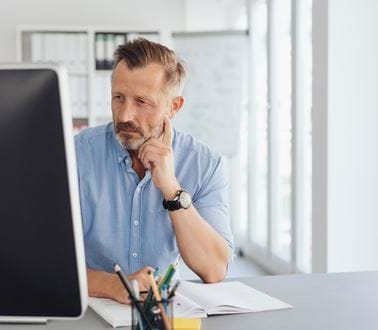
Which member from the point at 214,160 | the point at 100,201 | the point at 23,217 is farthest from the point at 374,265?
the point at 23,217

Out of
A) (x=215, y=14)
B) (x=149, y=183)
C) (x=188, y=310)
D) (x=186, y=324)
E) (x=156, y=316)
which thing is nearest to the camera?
(x=156, y=316)

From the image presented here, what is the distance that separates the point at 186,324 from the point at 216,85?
4329 millimetres

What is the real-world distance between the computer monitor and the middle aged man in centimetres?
81

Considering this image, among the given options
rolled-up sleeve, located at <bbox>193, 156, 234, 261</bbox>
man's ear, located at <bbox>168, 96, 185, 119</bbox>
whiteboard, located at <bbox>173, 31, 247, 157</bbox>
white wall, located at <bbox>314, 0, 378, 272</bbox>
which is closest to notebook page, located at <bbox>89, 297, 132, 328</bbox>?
rolled-up sleeve, located at <bbox>193, 156, 234, 261</bbox>

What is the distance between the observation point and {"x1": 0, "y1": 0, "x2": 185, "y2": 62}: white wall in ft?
18.3

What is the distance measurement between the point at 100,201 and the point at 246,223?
13.7 feet

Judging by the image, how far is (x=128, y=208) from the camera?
1809 millimetres

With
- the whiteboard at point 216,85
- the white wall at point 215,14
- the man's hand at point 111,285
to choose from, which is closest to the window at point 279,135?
the whiteboard at point 216,85

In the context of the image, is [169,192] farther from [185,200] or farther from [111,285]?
[111,285]

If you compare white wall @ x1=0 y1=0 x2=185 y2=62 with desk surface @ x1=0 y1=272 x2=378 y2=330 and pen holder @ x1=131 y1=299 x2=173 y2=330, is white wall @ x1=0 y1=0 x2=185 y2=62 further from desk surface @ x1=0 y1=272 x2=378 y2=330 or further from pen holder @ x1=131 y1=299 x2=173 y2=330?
pen holder @ x1=131 y1=299 x2=173 y2=330

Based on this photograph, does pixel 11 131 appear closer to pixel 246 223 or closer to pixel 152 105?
pixel 152 105

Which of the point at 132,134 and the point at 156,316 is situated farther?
the point at 132,134

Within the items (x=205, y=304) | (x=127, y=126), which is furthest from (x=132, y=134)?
(x=205, y=304)

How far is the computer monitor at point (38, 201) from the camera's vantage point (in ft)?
2.61
